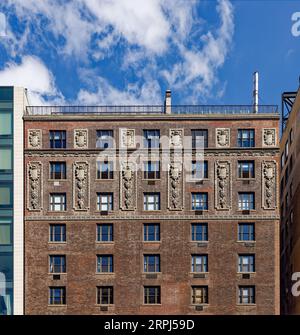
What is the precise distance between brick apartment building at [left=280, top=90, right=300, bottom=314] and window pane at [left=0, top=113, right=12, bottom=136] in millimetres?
30718

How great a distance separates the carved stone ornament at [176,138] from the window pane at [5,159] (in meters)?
16.2

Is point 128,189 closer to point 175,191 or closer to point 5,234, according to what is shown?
point 175,191

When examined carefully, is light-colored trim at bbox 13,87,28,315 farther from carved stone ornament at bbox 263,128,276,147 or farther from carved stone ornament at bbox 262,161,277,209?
carved stone ornament at bbox 263,128,276,147

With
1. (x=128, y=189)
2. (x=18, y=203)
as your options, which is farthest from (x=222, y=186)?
(x=18, y=203)

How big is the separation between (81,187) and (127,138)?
6761 mm

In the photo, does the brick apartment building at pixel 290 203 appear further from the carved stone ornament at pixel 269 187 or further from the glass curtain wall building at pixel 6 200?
the glass curtain wall building at pixel 6 200

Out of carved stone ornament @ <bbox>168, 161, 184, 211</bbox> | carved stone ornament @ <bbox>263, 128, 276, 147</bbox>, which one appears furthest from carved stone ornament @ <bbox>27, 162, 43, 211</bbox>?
carved stone ornament @ <bbox>263, 128, 276, 147</bbox>

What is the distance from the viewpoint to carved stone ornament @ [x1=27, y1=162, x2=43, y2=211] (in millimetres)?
63344

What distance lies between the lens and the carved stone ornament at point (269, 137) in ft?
212

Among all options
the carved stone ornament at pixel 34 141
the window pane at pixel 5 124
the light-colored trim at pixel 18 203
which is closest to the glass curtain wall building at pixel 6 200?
the window pane at pixel 5 124

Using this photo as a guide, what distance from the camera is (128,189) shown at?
6362cm

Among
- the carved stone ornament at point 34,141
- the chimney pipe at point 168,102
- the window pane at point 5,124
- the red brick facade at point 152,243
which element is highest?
the chimney pipe at point 168,102
